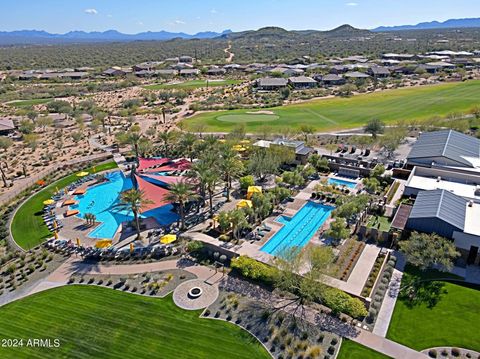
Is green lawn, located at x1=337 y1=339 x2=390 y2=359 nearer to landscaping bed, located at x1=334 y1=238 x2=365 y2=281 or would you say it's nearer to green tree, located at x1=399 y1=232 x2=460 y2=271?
landscaping bed, located at x1=334 y1=238 x2=365 y2=281

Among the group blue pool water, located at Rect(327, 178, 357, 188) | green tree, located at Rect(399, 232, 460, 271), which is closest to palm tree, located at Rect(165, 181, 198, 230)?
blue pool water, located at Rect(327, 178, 357, 188)

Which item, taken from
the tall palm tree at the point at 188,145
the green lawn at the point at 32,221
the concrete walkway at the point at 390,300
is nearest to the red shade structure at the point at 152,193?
the green lawn at the point at 32,221

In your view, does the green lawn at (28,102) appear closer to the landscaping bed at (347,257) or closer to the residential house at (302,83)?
the residential house at (302,83)

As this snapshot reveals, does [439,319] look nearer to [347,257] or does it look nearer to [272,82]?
[347,257]

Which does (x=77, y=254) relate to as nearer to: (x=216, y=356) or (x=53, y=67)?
(x=216, y=356)

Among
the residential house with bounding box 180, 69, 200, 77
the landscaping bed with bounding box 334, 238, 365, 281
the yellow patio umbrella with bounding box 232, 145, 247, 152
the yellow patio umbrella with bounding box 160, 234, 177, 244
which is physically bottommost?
the landscaping bed with bounding box 334, 238, 365, 281

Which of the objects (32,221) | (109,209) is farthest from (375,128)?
(32,221)

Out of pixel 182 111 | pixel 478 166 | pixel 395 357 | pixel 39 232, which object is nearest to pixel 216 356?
pixel 395 357
